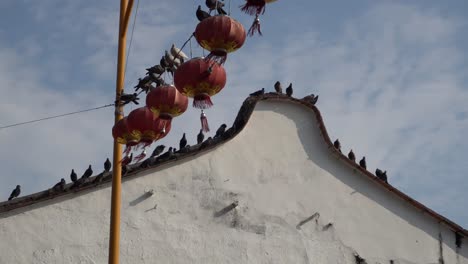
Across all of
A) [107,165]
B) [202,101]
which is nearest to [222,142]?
Result: [107,165]

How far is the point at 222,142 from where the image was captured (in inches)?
552

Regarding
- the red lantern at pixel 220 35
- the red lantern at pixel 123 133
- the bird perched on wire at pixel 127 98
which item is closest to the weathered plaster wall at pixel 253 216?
the red lantern at pixel 123 133

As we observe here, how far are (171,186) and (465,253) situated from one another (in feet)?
16.9

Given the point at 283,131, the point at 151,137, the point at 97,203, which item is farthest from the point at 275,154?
the point at 151,137

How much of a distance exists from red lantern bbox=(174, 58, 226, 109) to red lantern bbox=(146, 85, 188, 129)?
34 cm

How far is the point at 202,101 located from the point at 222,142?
14.7ft

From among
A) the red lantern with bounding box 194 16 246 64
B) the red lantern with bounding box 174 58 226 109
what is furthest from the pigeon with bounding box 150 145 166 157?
the red lantern with bounding box 194 16 246 64

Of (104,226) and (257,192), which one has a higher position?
(257,192)

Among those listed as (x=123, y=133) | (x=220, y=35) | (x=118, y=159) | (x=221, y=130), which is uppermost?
(x=221, y=130)

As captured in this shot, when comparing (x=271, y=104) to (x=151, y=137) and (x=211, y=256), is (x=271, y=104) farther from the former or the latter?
(x=151, y=137)

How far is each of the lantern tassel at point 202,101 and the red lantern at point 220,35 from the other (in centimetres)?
46

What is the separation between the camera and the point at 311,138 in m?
14.9

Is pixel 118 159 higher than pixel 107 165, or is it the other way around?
pixel 107 165

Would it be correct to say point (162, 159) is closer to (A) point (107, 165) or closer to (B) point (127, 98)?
(A) point (107, 165)
